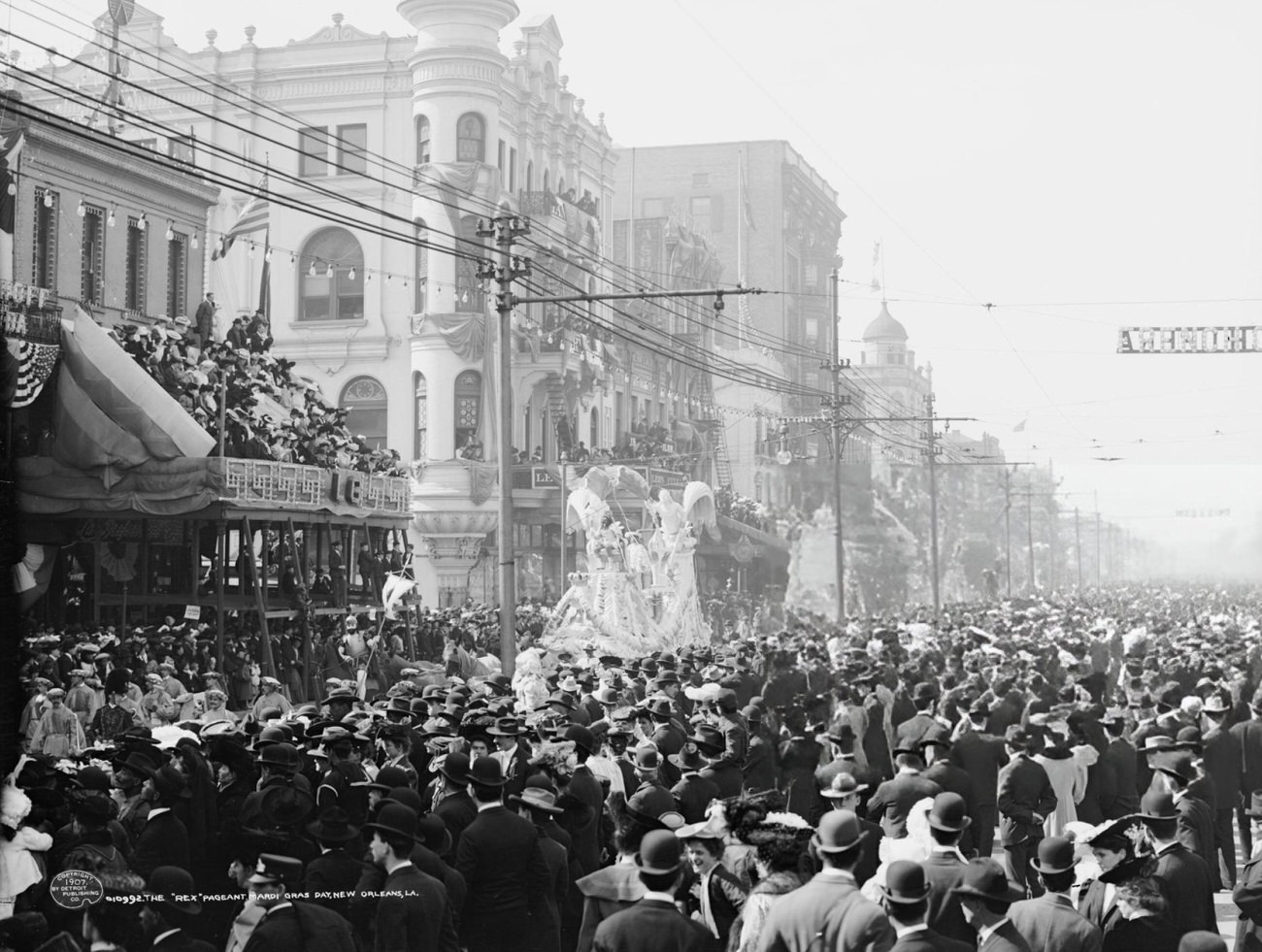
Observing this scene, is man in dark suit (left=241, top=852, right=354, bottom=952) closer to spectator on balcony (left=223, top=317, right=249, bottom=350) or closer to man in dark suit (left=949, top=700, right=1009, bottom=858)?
man in dark suit (left=949, top=700, right=1009, bottom=858)

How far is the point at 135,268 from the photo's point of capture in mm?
32406

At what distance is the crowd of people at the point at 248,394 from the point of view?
89.6 feet

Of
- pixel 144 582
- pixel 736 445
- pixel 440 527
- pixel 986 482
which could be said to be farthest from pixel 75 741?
pixel 986 482

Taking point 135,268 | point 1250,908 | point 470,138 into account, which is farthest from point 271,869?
point 470,138

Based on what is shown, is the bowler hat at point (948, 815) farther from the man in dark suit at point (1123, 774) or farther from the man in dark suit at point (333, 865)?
the man in dark suit at point (1123, 774)

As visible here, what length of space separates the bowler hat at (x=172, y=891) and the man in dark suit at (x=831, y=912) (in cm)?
264

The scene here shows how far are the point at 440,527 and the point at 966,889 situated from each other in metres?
37.9

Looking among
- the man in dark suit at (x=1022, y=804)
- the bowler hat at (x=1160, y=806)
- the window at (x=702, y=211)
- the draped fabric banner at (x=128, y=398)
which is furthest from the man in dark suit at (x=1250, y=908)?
the window at (x=702, y=211)

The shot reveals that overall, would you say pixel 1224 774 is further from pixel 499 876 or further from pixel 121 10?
pixel 121 10

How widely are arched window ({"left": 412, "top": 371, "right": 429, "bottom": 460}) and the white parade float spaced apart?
747 centimetres

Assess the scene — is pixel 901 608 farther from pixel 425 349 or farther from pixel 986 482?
pixel 986 482

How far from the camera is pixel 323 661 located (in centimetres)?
2839

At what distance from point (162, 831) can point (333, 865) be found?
168 centimetres

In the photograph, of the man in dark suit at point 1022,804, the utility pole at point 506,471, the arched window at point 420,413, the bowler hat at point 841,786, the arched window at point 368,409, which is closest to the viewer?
the bowler hat at point 841,786
